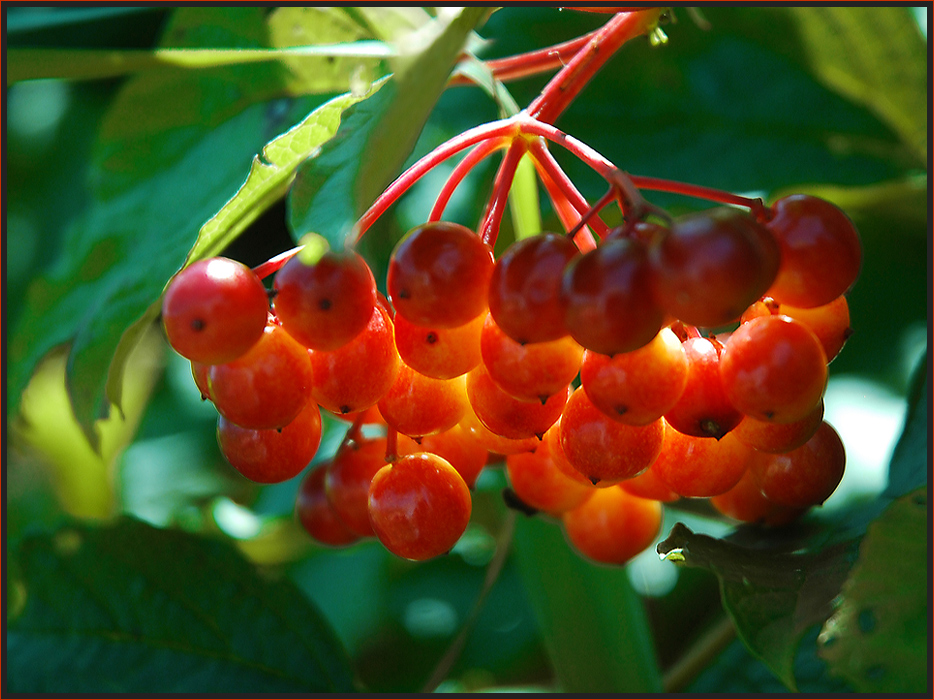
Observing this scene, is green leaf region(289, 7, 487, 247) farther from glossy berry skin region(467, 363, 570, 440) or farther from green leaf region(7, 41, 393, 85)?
green leaf region(7, 41, 393, 85)

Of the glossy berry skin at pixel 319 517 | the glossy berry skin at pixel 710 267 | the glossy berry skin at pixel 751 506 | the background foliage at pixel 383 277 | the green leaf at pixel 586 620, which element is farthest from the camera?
the green leaf at pixel 586 620

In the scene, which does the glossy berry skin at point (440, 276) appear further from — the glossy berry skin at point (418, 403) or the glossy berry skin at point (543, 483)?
the glossy berry skin at point (543, 483)

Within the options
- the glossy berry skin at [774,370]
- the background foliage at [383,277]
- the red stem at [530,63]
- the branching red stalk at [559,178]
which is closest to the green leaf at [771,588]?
the background foliage at [383,277]

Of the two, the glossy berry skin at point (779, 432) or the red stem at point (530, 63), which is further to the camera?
the red stem at point (530, 63)

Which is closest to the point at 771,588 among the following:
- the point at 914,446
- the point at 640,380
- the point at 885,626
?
the point at 885,626

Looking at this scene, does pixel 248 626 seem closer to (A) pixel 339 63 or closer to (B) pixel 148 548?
(B) pixel 148 548

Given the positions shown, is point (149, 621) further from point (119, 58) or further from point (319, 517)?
point (119, 58)

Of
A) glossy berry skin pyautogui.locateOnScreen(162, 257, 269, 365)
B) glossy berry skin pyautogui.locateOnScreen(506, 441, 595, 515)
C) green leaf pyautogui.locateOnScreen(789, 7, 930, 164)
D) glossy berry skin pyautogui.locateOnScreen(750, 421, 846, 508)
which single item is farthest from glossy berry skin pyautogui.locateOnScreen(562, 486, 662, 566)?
green leaf pyautogui.locateOnScreen(789, 7, 930, 164)

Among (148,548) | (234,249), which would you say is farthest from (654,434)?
(234,249)
